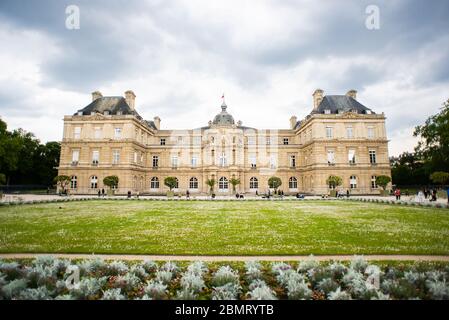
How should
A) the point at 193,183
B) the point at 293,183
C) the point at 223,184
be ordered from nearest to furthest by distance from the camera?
1. the point at 223,184
2. the point at 293,183
3. the point at 193,183

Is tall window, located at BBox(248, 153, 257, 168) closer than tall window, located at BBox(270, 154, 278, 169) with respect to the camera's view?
No

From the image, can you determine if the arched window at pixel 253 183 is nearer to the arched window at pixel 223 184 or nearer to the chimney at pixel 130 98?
the arched window at pixel 223 184

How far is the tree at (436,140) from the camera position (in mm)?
46156

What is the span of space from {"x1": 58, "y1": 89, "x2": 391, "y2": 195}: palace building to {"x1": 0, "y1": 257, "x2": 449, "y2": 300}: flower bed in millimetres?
41237

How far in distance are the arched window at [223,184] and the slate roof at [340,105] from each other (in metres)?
20.5

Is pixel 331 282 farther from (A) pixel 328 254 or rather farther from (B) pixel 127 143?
(B) pixel 127 143

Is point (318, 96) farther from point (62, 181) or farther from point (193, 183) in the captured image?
point (62, 181)

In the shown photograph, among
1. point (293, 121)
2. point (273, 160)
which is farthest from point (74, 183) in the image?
point (293, 121)

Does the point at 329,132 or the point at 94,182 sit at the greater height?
the point at 329,132

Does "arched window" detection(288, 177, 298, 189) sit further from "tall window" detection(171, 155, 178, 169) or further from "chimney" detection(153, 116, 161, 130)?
"chimney" detection(153, 116, 161, 130)

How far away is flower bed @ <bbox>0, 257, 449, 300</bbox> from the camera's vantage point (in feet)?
15.5

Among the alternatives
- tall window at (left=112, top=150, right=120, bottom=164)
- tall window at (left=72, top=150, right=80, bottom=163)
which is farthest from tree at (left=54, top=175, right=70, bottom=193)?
tall window at (left=112, top=150, right=120, bottom=164)

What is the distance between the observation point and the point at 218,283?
18.0 feet

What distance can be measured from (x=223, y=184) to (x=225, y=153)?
19.9ft
